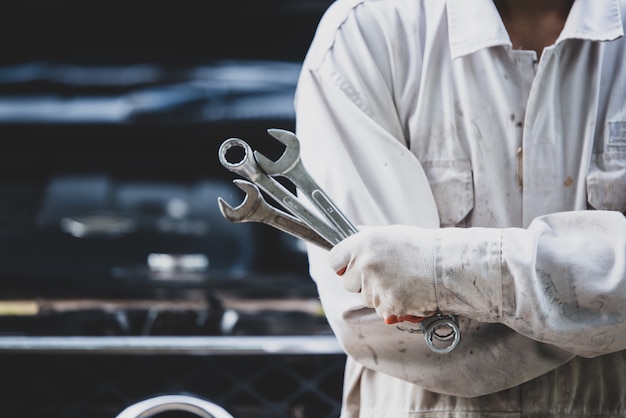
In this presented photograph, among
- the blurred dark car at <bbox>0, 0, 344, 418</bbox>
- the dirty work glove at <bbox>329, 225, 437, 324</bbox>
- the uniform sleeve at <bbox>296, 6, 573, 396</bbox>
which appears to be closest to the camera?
the dirty work glove at <bbox>329, 225, 437, 324</bbox>

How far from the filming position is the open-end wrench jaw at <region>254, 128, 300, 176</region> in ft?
4.42

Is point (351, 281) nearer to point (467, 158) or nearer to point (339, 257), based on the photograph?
point (339, 257)

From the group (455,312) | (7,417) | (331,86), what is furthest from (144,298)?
(455,312)

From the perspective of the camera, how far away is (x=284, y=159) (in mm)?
1354

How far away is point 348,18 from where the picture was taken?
1595 mm

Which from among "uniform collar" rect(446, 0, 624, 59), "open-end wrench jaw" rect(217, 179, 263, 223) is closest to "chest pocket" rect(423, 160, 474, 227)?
"uniform collar" rect(446, 0, 624, 59)

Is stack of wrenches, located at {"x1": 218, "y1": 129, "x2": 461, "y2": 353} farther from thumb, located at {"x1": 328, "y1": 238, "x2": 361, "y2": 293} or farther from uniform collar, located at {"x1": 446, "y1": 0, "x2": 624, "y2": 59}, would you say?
uniform collar, located at {"x1": 446, "y1": 0, "x2": 624, "y2": 59}

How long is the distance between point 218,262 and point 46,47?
131 cm

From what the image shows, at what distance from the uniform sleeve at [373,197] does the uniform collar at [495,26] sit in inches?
5.0

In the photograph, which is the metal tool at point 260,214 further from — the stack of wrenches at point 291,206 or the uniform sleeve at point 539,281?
the uniform sleeve at point 539,281

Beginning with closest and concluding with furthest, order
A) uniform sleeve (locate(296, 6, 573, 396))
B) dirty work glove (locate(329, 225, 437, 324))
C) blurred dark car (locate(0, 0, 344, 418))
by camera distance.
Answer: dirty work glove (locate(329, 225, 437, 324))
uniform sleeve (locate(296, 6, 573, 396))
blurred dark car (locate(0, 0, 344, 418))

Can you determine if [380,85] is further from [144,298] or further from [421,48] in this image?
[144,298]

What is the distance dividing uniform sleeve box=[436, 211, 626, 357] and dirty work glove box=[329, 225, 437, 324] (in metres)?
Answer: 0.02

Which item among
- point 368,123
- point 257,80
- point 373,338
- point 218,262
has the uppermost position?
point 368,123
